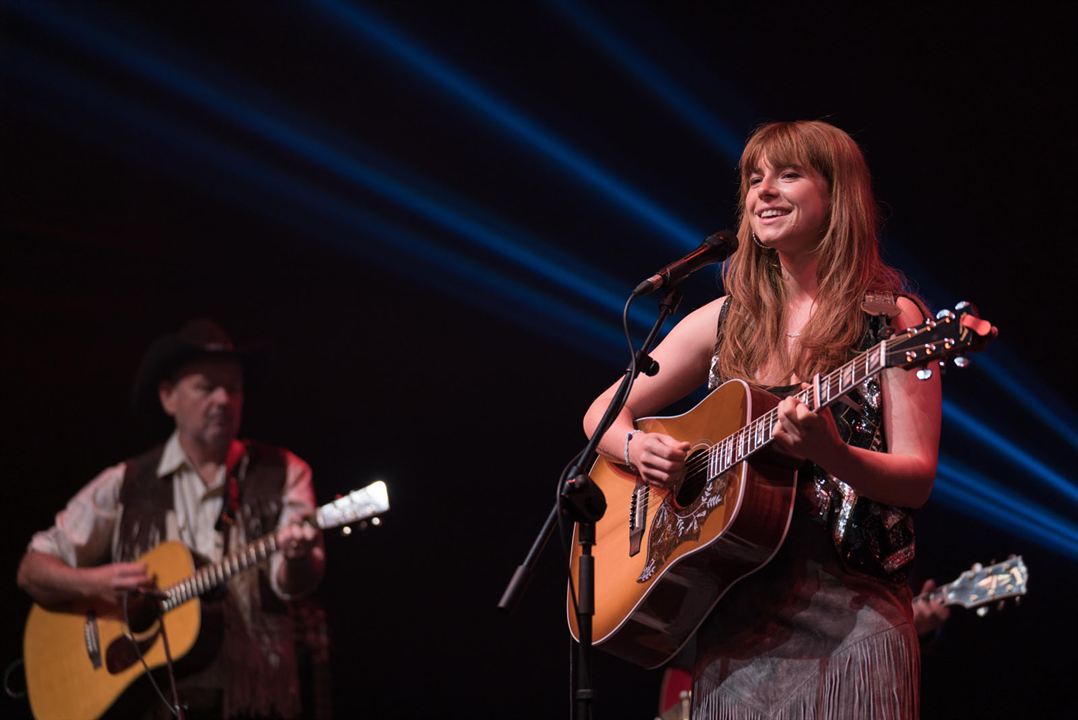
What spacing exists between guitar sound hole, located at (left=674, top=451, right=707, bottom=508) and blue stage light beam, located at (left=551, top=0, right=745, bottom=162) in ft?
9.49

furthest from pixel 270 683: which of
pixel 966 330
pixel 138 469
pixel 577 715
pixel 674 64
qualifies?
pixel 966 330

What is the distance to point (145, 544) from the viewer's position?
5176 mm

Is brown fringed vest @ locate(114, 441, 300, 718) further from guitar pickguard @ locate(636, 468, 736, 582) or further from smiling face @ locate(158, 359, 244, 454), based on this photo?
guitar pickguard @ locate(636, 468, 736, 582)

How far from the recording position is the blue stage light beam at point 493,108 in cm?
546

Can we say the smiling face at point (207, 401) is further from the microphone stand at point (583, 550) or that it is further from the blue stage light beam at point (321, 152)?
the microphone stand at point (583, 550)

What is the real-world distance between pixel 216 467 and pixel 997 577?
334 cm

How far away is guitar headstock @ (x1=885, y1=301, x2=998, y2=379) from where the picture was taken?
204 centimetres

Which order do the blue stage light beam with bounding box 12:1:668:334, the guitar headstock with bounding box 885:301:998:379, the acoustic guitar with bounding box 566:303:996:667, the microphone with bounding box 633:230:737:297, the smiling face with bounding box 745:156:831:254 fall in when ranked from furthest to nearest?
A: 1. the blue stage light beam with bounding box 12:1:668:334
2. the microphone with bounding box 633:230:737:297
3. the smiling face with bounding box 745:156:831:254
4. the acoustic guitar with bounding box 566:303:996:667
5. the guitar headstock with bounding box 885:301:998:379

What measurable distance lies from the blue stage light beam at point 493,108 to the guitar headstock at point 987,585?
78.8 inches

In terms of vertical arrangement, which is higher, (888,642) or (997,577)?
(997,577)

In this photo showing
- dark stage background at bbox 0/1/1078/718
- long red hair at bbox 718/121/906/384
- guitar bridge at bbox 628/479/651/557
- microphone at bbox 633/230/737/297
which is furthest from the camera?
dark stage background at bbox 0/1/1078/718

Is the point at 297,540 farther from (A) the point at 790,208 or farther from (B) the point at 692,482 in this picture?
(A) the point at 790,208

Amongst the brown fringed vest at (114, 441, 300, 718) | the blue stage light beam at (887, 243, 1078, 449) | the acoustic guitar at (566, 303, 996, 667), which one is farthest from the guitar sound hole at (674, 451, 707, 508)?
the brown fringed vest at (114, 441, 300, 718)

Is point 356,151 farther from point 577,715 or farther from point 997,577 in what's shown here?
point 577,715
